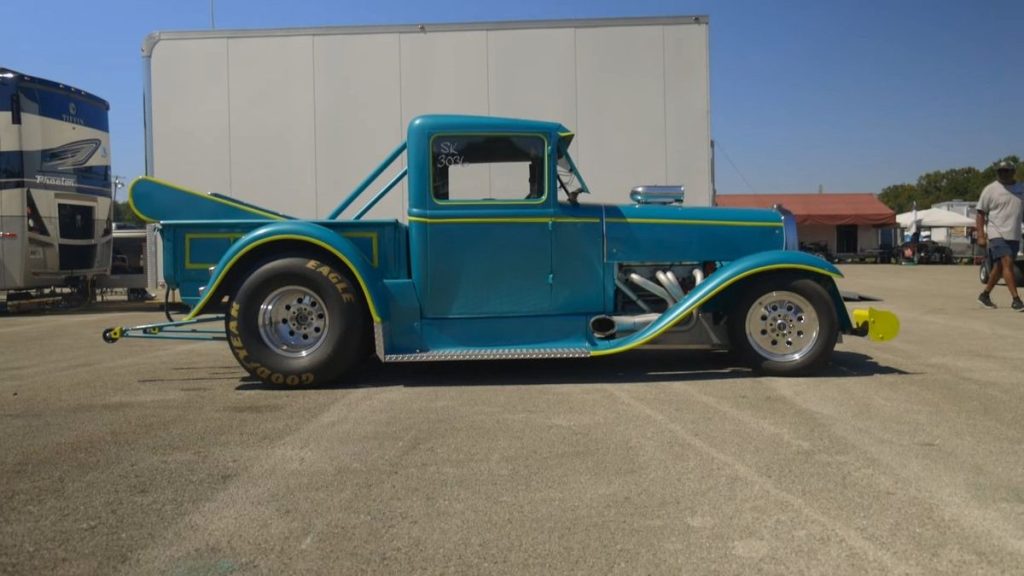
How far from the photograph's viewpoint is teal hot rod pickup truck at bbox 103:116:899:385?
536 centimetres

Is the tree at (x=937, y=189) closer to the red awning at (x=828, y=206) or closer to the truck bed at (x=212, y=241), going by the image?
the red awning at (x=828, y=206)

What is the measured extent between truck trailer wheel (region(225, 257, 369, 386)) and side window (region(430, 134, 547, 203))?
1.05 metres

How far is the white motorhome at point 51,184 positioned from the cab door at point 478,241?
8.47m

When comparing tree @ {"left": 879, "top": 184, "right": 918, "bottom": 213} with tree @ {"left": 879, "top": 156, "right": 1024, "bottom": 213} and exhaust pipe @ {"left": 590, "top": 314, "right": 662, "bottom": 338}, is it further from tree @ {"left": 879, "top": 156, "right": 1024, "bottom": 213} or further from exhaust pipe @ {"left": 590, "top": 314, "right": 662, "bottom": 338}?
exhaust pipe @ {"left": 590, "top": 314, "right": 662, "bottom": 338}

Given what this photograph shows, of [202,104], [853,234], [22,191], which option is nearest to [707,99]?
[202,104]

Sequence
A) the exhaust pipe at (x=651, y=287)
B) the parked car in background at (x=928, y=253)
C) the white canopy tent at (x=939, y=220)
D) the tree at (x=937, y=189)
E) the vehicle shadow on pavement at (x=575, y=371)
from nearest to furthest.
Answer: the vehicle shadow on pavement at (x=575, y=371)
the exhaust pipe at (x=651, y=287)
the parked car in background at (x=928, y=253)
the white canopy tent at (x=939, y=220)
the tree at (x=937, y=189)

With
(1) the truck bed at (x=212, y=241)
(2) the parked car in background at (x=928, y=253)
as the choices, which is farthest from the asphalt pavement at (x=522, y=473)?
(2) the parked car in background at (x=928, y=253)

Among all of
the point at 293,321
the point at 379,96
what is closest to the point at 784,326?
the point at 293,321

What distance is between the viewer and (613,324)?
18.6 ft

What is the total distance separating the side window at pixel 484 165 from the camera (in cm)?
554

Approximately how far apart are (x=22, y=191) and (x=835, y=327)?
36.6ft

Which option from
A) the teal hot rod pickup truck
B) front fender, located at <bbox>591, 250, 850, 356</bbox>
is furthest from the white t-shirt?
front fender, located at <bbox>591, 250, 850, 356</bbox>

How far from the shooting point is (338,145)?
1016cm

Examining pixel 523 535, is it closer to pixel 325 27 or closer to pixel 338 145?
pixel 338 145
